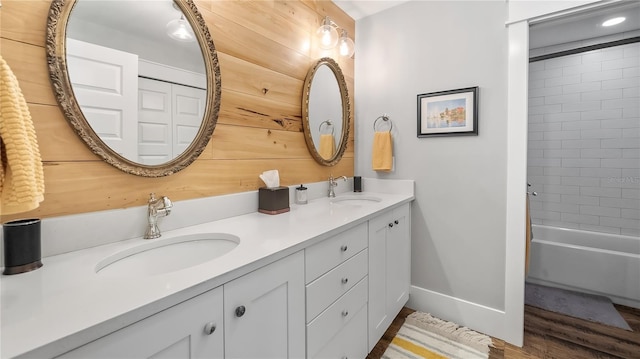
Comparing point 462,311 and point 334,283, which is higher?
point 334,283

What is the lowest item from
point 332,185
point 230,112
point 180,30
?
point 332,185

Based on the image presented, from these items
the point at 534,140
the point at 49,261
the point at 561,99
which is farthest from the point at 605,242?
the point at 49,261

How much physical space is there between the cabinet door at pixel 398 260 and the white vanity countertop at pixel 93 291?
0.83 meters

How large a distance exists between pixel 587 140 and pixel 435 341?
8.18 feet

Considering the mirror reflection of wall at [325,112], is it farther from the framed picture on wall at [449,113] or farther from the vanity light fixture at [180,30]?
the vanity light fixture at [180,30]

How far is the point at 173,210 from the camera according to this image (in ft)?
3.68

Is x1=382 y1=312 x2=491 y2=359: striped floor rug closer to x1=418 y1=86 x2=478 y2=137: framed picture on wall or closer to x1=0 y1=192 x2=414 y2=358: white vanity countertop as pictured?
x1=0 y1=192 x2=414 y2=358: white vanity countertop

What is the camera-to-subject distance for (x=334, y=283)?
3.85 feet

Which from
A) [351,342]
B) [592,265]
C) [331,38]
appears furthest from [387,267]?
[592,265]

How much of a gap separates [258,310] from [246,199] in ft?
2.25

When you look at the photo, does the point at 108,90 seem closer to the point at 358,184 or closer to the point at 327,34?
the point at 327,34

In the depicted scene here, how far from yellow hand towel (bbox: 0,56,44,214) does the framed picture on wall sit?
79.0 inches

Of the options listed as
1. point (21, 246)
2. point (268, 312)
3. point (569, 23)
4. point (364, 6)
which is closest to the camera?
point (21, 246)

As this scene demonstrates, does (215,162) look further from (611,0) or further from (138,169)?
(611,0)
